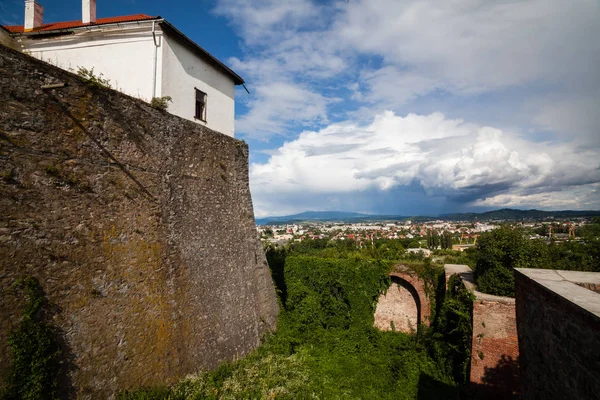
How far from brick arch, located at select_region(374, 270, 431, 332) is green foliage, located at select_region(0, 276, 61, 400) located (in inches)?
481

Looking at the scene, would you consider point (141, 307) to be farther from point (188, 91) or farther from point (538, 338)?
point (188, 91)

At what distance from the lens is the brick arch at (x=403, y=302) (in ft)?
42.6

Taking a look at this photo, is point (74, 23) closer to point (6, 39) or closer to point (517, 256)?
point (6, 39)

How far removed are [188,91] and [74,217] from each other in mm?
7228

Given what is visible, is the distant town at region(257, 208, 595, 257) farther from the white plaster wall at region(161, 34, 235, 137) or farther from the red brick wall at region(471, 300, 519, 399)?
the white plaster wall at region(161, 34, 235, 137)

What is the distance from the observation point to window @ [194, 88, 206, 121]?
1165 centimetres

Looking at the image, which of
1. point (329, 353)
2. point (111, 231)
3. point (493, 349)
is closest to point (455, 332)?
point (493, 349)

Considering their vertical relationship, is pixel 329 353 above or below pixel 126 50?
below

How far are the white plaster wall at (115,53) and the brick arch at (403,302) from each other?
1288cm

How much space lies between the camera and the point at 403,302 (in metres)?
13.7

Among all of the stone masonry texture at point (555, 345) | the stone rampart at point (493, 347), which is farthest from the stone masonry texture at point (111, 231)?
the stone rampart at point (493, 347)

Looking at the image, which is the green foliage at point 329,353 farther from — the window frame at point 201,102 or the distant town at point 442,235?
the window frame at point 201,102

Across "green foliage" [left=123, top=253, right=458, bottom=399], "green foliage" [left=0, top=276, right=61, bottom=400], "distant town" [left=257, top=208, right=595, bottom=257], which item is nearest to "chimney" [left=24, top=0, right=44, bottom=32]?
"green foliage" [left=0, top=276, right=61, bottom=400]

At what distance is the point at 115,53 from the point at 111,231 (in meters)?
7.65
